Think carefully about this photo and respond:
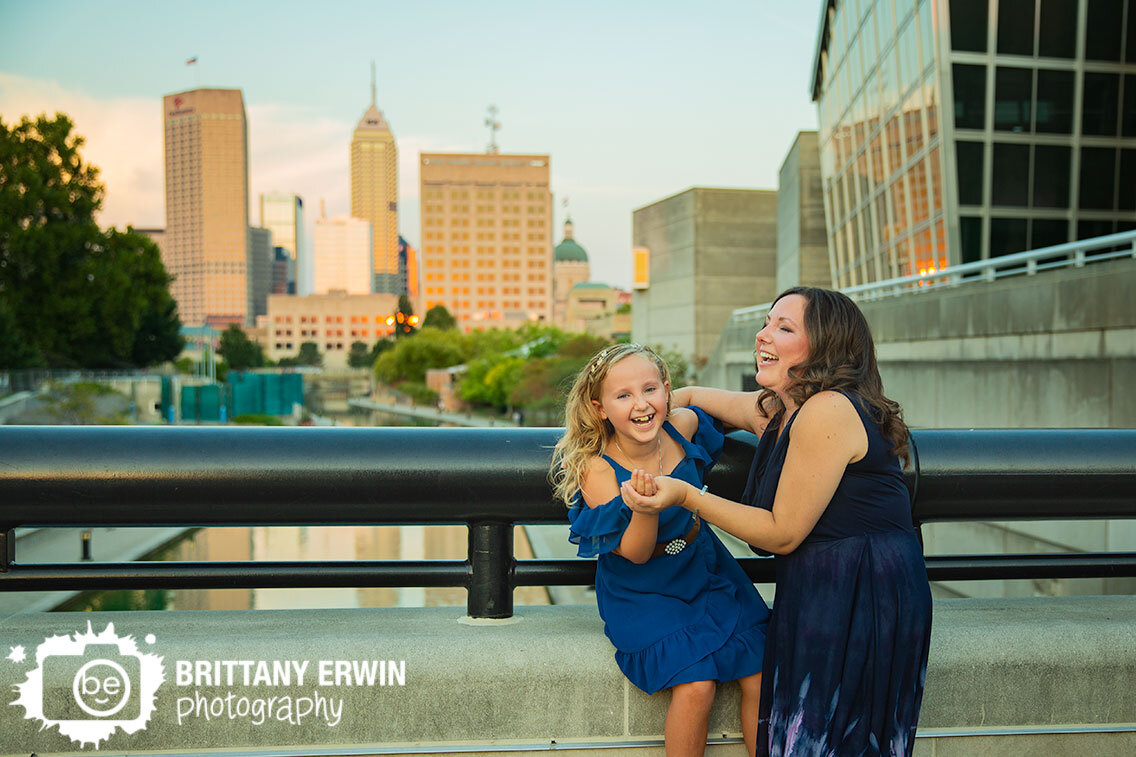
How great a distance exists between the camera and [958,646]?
2289 mm

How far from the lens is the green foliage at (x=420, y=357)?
99812mm

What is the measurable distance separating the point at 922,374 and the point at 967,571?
13705 millimetres

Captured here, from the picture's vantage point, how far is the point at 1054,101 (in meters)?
23.0

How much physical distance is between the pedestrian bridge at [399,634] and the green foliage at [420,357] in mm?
98116

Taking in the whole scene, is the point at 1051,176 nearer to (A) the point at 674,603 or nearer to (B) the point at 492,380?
(A) the point at 674,603

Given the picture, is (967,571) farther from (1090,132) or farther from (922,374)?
(1090,132)

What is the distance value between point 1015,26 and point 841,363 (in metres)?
24.2

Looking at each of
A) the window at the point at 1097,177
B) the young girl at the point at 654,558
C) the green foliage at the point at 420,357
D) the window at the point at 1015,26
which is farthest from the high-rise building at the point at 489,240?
the young girl at the point at 654,558

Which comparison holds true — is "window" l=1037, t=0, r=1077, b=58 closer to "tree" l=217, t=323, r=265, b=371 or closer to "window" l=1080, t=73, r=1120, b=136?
"window" l=1080, t=73, r=1120, b=136

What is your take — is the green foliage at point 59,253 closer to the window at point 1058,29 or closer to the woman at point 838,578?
the window at point 1058,29

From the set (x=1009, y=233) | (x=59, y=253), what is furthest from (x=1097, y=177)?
(x=59, y=253)

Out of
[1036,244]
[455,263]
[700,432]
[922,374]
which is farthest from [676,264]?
[455,263]

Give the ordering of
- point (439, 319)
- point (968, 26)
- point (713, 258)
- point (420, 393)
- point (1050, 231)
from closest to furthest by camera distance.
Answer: point (968, 26), point (1050, 231), point (713, 258), point (420, 393), point (439, 319)

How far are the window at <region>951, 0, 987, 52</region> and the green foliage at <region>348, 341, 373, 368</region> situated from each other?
15178 cm
